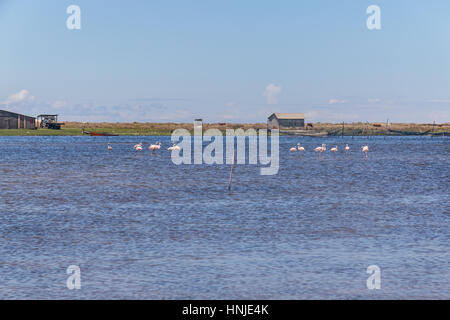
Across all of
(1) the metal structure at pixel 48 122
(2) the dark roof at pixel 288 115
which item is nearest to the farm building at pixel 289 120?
(2) the dark roof at pixel 288 115

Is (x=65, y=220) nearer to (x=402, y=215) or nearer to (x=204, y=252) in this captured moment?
(x=204, y=252)

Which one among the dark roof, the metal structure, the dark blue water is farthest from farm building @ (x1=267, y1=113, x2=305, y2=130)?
the dark blue water

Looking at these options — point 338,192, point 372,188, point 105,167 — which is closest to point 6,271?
point 338,192

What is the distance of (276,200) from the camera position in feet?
94.9

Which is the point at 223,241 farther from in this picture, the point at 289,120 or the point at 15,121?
the point at 289,120

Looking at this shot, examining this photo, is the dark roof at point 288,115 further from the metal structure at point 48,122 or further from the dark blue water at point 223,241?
the dark blue water at point 223,241

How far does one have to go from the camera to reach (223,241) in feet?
58.5

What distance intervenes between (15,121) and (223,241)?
126320 mm

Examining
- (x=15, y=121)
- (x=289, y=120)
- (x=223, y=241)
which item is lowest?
(x=223, y=241)

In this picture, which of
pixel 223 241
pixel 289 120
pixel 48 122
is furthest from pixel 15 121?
pixel 223 241

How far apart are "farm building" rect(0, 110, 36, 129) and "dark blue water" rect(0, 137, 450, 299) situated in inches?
4025

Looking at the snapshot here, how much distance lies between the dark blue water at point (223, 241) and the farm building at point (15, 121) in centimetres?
10224

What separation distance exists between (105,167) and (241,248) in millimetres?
37343

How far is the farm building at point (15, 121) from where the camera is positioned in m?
131
